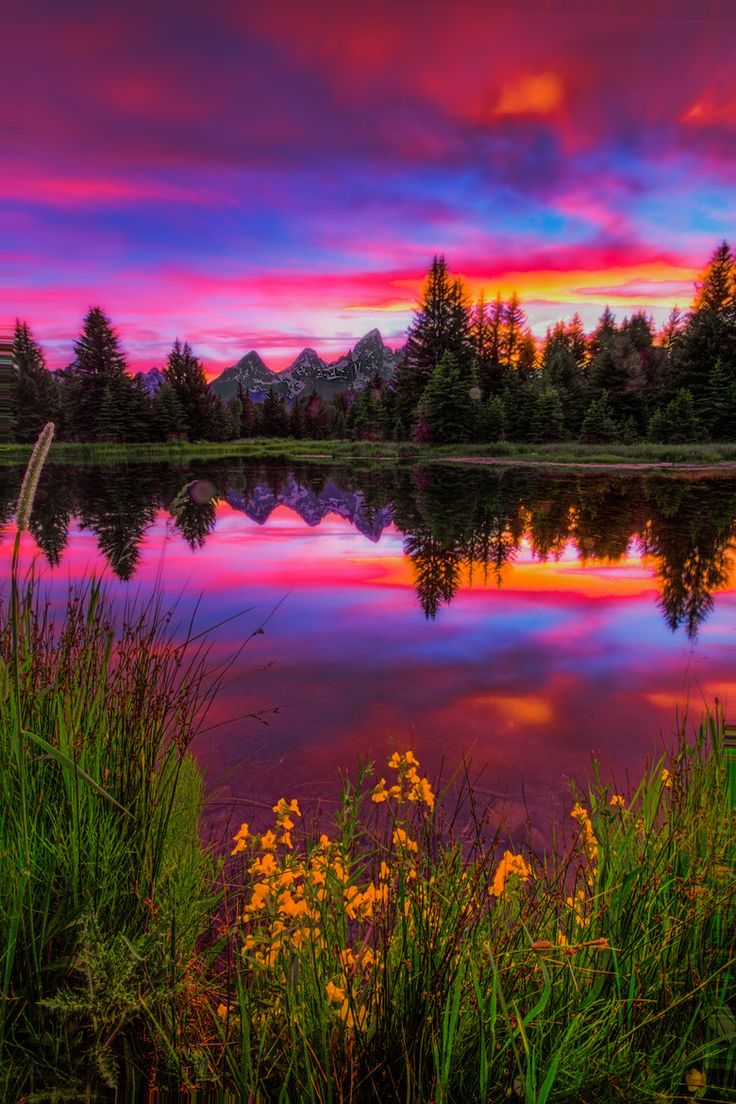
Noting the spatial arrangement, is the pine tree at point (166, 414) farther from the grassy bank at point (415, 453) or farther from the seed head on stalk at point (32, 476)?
the seed head on stalk at point (32, 476)

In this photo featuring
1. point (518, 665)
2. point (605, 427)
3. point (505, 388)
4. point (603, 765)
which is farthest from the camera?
point (505, 388)

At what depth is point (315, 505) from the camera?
22266 millimetres

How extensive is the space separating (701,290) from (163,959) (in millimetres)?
56017

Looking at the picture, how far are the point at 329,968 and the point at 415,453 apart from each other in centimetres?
4278

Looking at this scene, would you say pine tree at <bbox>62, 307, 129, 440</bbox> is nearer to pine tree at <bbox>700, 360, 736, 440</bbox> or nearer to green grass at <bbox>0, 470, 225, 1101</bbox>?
pine tree at <bbox>700, 360, 736, 440</bbox>

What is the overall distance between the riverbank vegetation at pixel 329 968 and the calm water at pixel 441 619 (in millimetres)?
868

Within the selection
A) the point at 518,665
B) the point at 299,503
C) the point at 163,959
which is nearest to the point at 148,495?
the point at 299,503

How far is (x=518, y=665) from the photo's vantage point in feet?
23.2

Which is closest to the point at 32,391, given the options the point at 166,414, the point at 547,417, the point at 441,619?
the point at 166,414

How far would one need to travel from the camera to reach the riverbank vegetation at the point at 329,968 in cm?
178

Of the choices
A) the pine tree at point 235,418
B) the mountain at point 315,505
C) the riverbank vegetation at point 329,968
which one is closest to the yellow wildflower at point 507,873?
the riverbank vegetation at point 329,968

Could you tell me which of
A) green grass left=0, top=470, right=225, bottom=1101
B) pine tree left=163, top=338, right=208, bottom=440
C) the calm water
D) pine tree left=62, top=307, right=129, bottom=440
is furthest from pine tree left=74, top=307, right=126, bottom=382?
green grass left=0, top=470, right=225, bottom=1101

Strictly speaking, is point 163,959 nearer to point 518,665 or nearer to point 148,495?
point 518,665

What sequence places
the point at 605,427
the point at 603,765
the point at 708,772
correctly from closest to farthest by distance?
the point at 708,772, the point at 603,765, the point at 605,427
